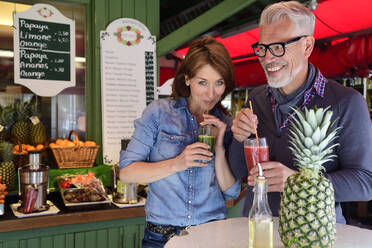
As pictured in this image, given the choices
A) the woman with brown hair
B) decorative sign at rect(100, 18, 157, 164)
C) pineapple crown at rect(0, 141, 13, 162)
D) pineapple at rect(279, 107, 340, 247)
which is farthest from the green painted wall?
pineapple at rect(279, 107, 340, 247)

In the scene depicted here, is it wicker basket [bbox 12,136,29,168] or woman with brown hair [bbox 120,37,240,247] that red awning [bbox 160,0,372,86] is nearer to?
woman with brown hair [bbox 120,37,240,247]

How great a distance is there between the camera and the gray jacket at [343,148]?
5.06 feet

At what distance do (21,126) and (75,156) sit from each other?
61 cm

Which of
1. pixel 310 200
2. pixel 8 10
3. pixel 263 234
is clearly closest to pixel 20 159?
pixel 8 10

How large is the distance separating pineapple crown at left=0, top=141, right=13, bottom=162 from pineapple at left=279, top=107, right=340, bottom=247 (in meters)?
2.46

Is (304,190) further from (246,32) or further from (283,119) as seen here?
(246,32)

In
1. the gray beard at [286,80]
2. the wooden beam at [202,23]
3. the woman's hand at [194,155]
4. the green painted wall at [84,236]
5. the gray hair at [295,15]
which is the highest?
the wooden beam at [202,23]

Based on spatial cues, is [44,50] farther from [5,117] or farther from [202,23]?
[202,23]

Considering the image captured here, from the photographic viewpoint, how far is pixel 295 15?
5.98 ft

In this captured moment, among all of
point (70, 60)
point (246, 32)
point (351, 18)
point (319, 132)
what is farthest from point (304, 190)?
point (246, 32)

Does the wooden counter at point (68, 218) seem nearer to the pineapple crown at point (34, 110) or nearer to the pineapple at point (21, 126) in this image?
the pineapple at point (21, 126)

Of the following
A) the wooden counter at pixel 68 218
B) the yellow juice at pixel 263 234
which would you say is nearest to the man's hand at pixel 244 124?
the yellow juice at pixel 263 234

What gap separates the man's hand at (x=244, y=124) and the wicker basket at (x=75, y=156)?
206cm

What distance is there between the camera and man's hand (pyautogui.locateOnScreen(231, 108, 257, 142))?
162cm
